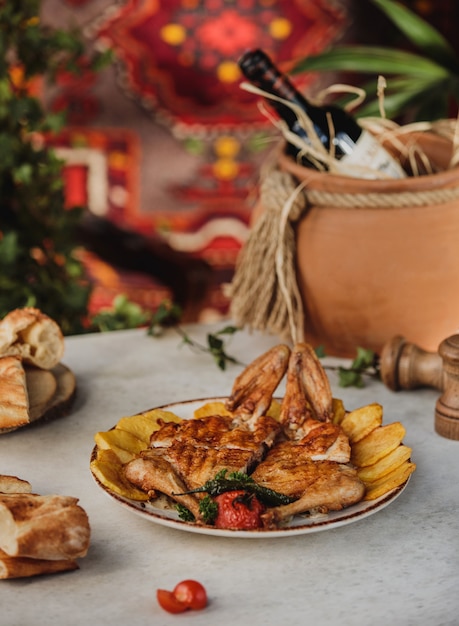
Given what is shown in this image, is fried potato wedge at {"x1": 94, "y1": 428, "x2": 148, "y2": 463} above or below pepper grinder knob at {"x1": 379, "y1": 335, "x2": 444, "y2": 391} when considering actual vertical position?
below

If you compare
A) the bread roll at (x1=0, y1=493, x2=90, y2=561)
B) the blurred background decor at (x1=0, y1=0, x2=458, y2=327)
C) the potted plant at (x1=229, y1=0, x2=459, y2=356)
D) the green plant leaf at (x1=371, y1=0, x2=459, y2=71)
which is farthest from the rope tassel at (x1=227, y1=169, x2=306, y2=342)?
the blurred background decor at (x1=0, y1=0, x2=458, y2=327)

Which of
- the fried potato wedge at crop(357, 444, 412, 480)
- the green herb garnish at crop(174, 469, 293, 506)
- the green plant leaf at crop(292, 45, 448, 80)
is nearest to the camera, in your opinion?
the green herb garnish at crop(174, 469, 293, 506)

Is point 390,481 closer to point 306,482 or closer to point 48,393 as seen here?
point 306,482

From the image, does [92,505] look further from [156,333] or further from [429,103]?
[429,103]

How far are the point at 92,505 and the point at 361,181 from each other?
0.63 metres

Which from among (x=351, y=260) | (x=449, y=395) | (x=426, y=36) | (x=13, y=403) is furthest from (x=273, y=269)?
(x=426, y=36)

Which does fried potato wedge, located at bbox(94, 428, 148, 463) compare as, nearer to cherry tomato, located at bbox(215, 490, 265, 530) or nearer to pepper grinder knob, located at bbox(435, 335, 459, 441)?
cherry tomato, located at bbox(215, 490, 265, 530)

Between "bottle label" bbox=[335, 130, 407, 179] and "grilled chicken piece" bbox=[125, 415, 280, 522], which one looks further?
"bottle label" bbox=[335, 130, 407, 179]

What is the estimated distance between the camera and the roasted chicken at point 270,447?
0.98 metres

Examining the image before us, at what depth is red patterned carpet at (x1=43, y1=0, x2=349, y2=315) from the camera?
103 inches

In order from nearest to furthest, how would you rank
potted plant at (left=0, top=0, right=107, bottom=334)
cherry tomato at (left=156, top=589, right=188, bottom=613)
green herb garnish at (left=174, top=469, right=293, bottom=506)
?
cherry tomato at (left=156, top=589, right=188, bottom=613)
green herb garnish at (left=174, top=469, right=293, bottom=506)
potted plant at (left=0, top=0, right=107, bottom=334)

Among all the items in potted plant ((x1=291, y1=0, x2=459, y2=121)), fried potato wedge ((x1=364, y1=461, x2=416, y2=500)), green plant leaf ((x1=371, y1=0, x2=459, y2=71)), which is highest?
green plant leaf ((x1=371, y1=0, x2=459, y2=71))

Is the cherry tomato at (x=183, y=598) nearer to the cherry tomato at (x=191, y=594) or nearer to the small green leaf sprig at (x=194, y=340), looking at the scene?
the cherry tomato at (x=191, y=594)

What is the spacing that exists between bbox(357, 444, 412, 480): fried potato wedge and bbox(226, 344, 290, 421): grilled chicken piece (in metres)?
0.15
